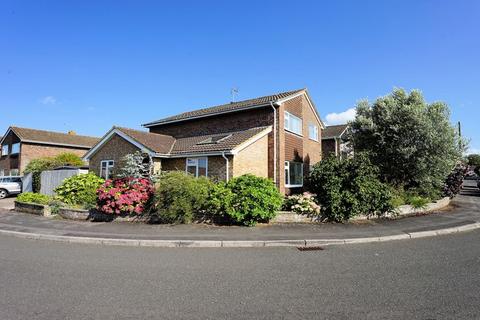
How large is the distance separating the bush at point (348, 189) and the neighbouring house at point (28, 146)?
31610 millimetres

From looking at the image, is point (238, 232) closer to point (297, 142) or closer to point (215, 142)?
point (215, 142)

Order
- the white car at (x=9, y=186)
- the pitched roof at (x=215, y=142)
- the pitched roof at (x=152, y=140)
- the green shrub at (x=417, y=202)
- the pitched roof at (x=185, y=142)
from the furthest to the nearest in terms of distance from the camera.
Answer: the white car at (x=9, y=186) < the pitched roof at (x=152, y=140) < the pitched roof at (x=185, y=142) < the pitched roof at (x=215, y=142) < the green shrub at (x=417, y=202)

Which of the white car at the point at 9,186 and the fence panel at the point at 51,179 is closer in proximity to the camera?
the fence panel at the point at 51,179

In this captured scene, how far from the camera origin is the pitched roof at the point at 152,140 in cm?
1720

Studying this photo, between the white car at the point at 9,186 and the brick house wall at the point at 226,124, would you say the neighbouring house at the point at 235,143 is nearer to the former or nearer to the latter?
the brick house wall at the point at 226,124

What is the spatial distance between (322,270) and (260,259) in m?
1.53

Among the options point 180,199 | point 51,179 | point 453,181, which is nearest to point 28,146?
point 51,179

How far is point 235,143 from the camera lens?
15.3 m

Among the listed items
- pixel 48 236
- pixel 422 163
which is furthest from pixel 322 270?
pixel 422 163

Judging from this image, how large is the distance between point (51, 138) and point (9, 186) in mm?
11860

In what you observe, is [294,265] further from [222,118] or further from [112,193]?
[222,118]

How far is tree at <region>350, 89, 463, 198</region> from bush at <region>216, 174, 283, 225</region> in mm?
6893

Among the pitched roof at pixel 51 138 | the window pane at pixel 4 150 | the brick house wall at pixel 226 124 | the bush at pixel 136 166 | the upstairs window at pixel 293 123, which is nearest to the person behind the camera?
the bush at pixel 136 166

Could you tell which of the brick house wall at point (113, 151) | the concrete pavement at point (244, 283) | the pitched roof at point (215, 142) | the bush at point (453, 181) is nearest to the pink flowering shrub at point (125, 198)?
the pitched roof at point (215, 142)
